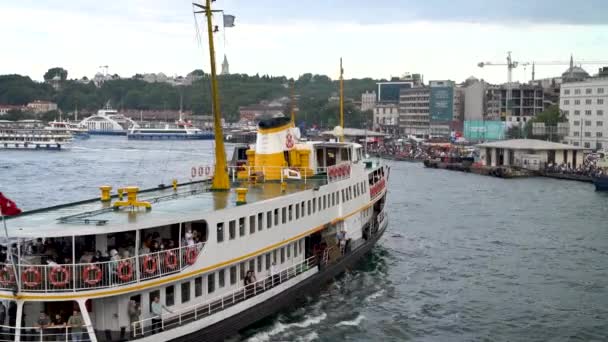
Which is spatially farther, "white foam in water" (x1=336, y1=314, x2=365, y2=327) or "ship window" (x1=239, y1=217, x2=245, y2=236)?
"white foam in water" (x1=336, y1=314, x2=365, y2=327)

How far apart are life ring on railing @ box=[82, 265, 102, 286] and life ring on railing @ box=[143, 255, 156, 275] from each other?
1111mm

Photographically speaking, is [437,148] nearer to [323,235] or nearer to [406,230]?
[406,230]

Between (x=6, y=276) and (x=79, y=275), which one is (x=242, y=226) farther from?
(x=6, y=276)

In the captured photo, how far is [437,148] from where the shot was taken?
385ft

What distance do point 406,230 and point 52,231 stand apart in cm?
2668

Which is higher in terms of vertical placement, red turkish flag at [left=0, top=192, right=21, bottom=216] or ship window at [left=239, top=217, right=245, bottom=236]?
red turkish flag at [left=0, top=192, right=21, bottom=216]

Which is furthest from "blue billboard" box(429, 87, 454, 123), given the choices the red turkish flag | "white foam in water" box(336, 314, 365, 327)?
the red turkish flag

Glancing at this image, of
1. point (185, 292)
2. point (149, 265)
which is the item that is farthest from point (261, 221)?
point (149, 265)

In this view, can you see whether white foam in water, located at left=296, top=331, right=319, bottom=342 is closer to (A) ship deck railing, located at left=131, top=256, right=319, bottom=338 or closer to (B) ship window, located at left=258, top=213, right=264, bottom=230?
(A) ship deck railing, located at left=131, top=256, right=319, bottom=338

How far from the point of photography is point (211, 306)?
1900cm

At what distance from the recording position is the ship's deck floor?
637 inches

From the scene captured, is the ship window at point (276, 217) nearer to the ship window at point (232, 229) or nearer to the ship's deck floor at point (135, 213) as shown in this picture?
the ship's deck floor at point (135, 213)

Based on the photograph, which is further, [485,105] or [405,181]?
[485,105]

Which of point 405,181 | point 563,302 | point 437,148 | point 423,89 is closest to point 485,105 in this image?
point 423,89
